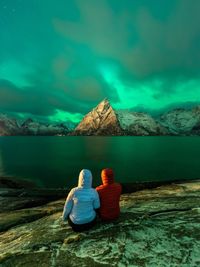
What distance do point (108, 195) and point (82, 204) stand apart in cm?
132

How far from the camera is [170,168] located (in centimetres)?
6662

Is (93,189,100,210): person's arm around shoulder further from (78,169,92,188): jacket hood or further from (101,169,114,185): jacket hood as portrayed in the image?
(101,169,114,185): jacket hood

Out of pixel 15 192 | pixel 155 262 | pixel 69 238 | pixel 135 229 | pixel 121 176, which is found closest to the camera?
pixel 155 262

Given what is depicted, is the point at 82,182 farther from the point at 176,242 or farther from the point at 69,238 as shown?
the point at 176,242

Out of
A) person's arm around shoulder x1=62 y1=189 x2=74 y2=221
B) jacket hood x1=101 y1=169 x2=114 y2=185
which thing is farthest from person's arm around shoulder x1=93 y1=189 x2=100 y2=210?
person's arm around shoulder x1=62 y1=189 x2=74 y2=221

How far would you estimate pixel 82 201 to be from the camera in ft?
36.0

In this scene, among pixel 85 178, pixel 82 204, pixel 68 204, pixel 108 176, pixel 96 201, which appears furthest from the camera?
pixel 108 176

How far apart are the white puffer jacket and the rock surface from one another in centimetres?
72

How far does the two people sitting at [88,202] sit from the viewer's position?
10984mm

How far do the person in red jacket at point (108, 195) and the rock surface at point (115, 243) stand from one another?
0.54 metres

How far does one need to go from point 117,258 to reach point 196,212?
696 cm

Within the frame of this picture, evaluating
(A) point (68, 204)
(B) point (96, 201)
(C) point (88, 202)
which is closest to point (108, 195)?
(B) point (96, 201)

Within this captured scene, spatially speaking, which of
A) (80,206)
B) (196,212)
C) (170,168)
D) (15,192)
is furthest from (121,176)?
(80,206)

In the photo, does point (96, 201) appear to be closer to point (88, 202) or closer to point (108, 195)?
point (88, 202)
